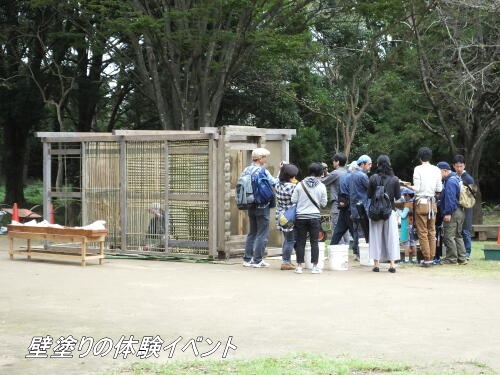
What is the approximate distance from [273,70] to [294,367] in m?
26.5

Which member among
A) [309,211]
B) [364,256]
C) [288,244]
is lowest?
[364,256]

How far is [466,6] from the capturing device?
74.1 ft

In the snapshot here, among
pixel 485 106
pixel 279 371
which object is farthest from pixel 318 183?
pixel 485 106

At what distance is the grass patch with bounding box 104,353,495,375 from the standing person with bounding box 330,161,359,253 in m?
7.93

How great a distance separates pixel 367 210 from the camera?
1412 centimetres

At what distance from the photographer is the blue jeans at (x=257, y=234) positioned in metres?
14.3

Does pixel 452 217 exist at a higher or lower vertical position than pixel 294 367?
higher

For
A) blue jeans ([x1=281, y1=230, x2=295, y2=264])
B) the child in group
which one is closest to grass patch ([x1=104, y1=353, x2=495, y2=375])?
blue jeans ([x1=281, y1=230, x2=295, y2=264])

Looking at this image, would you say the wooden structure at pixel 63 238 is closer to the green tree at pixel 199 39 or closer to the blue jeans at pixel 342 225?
the blue jeans at pixel 342 225

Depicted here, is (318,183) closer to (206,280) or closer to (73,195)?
(206,280)

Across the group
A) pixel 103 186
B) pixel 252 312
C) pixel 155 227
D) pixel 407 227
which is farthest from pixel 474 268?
pixel 103 186

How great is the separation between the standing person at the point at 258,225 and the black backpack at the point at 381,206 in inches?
66.4

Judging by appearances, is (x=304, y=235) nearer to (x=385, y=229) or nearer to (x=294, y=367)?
(x=385, y=229)

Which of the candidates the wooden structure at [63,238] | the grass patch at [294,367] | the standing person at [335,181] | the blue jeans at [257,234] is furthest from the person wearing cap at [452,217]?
the grass patch at [294,367]
